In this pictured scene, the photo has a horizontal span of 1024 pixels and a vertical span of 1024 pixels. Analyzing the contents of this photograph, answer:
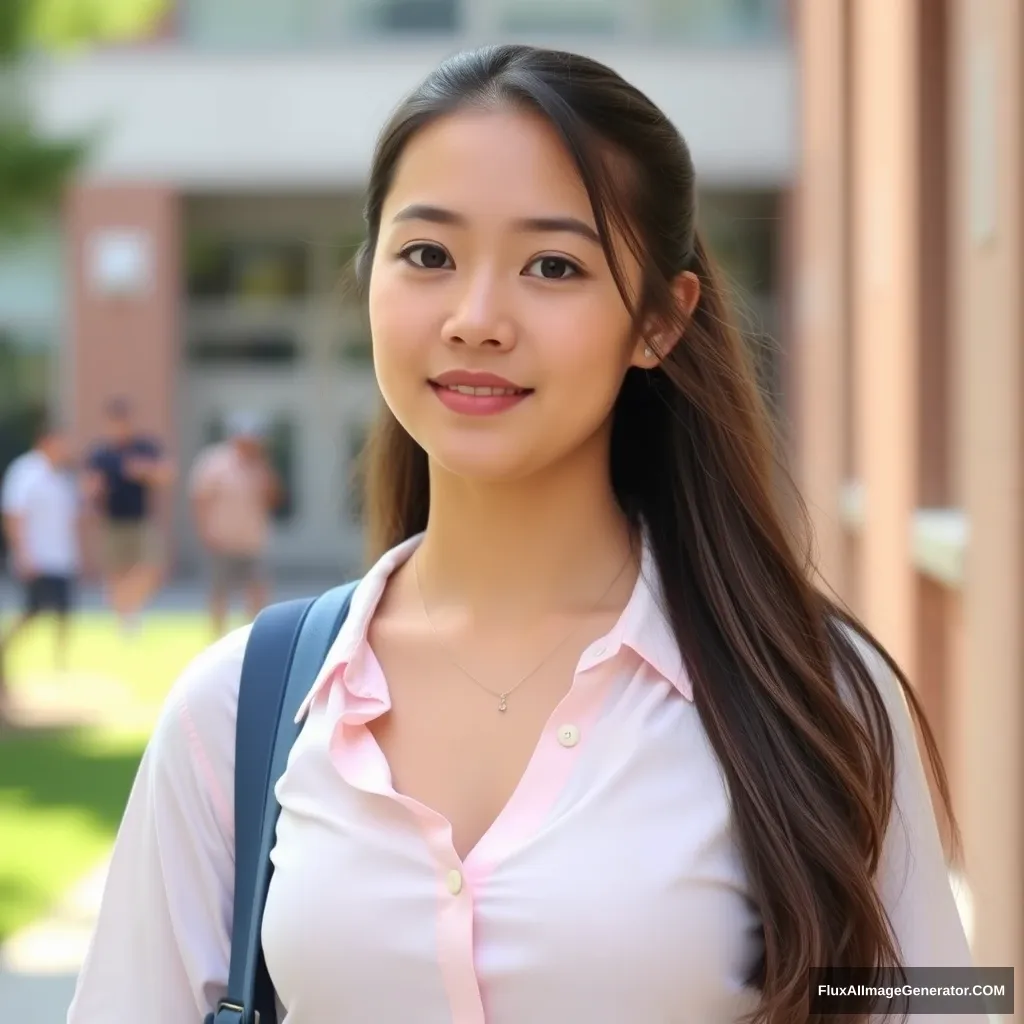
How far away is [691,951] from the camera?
172cm

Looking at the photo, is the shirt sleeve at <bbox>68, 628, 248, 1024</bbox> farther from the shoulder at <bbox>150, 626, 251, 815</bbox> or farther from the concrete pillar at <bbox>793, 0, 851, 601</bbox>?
the concrete pillar at <bbox>793, 0, 851, 601</bbox>

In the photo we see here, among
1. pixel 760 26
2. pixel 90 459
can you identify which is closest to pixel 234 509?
pixel 90 459

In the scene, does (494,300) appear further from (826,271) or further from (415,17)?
(415,17)

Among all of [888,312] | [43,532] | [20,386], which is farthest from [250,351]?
[888,312]

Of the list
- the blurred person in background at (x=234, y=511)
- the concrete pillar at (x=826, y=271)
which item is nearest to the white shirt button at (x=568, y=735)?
the concrete pillar at (x=826, y=271)

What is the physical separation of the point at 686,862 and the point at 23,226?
369 inches

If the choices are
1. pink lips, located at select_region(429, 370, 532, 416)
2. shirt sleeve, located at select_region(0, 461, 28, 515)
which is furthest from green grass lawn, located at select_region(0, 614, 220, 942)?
pink lips, located at select_region(429, 370, 532, 416)

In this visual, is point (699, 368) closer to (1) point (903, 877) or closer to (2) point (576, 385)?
(2) point (576, 385)

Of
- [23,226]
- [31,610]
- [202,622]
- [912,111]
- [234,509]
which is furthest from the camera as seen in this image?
[202,622]

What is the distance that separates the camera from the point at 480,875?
5.73ft

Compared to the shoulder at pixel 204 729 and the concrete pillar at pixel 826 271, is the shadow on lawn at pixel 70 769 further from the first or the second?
the shoulder at pixel 204 729

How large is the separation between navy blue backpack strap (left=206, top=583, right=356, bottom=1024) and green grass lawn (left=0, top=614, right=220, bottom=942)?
14.2 ft

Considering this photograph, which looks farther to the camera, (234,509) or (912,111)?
(234,509)

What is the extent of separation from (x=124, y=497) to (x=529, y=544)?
39.1ft
